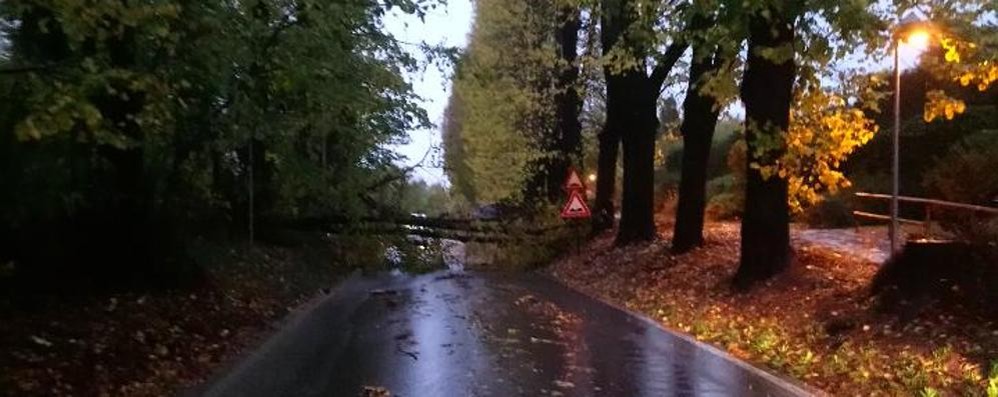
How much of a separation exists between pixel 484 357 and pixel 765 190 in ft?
21.2

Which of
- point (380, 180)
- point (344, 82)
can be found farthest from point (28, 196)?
point (380, 180)

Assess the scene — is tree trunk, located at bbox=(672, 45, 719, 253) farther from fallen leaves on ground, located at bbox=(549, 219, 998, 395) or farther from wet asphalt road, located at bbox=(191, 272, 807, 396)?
wet asphalt road, located at bbox=(191, 272, 807, 396)

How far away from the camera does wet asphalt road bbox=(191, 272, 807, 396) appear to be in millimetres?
9875

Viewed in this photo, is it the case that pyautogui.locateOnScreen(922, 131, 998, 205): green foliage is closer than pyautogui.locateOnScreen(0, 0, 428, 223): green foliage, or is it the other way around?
pyautogui.locateOnScreen(0, 0, 428, 223): green foliage

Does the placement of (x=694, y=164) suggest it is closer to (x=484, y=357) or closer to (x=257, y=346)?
(x=484, y=357)

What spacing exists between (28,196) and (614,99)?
19847mm

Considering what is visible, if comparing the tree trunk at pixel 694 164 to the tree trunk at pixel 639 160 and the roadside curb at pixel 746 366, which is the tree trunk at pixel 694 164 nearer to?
the tree trunk at pixel 639 160

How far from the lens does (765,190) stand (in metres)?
16.3

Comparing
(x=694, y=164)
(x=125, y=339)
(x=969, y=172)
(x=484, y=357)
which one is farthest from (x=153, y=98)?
(x=969, y=172)

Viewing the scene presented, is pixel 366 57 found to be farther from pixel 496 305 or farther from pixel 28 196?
pixel 28 196

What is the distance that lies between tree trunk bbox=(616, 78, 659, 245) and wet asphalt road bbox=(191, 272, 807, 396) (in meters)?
8.33

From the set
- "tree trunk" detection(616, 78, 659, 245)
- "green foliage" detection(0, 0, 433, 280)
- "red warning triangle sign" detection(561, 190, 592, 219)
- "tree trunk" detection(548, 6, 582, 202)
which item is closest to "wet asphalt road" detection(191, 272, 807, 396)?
"green foliage" detection(0, 0, 433, 280)

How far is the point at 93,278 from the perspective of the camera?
12562mm

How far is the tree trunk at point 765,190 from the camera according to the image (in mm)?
15977
